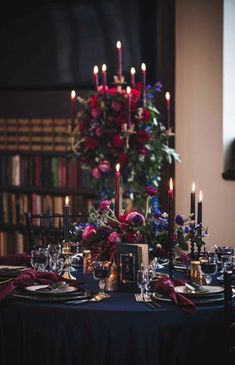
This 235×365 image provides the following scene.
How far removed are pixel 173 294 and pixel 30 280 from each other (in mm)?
561

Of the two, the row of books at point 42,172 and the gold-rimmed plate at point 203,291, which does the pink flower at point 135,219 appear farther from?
the row of books at point 42,172

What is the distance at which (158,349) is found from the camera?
248 cm

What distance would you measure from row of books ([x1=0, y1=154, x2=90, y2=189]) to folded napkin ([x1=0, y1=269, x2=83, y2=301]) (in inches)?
96.5

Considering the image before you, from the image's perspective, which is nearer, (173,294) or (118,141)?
(173,294)

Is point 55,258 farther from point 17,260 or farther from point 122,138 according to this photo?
point 122,138

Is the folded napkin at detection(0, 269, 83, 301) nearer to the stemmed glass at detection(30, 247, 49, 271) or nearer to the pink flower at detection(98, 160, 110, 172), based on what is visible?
the stemmed glass at detection(30, 247, 49, 271)

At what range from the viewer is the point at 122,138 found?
421cm

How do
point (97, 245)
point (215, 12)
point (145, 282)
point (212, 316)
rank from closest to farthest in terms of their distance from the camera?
point (212, 316) → point (145, 282) → point (97, 245) → point (215, 12)

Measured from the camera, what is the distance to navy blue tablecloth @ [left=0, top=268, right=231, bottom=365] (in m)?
2.45

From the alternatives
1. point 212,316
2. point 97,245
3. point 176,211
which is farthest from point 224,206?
point 212,316

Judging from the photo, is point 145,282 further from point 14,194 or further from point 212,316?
point 14,194

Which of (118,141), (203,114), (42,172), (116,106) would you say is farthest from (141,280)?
(42,172)

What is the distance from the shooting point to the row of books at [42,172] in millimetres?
5340

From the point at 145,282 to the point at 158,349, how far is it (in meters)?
0.25
